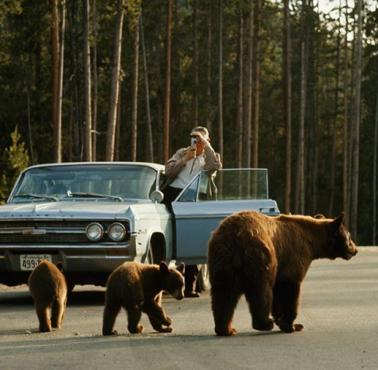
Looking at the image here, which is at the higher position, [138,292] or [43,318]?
[138,292]

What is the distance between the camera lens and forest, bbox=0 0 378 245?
62656 millimetres

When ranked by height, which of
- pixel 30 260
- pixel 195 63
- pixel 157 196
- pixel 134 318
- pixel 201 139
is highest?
pixel 195 63

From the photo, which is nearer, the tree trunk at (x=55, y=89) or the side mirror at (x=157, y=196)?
the side mirror at (x=157, y=196)

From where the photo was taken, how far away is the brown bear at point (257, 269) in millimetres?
12180

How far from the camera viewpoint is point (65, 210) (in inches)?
645

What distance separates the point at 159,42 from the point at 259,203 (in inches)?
2463

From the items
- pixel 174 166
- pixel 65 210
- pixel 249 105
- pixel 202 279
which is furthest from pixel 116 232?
pixel 249 105

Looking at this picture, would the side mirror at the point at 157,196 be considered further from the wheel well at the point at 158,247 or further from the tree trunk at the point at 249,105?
the tree trunk at the point at 249,105

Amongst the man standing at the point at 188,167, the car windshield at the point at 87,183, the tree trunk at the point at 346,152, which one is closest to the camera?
the car windshield at the point at 87,183

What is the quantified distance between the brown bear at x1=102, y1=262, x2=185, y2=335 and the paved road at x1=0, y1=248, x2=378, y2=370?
0.17 m

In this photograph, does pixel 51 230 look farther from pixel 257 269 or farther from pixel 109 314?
pixel 257 269

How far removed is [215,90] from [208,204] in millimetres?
65722

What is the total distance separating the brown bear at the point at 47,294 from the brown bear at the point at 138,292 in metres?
0.86

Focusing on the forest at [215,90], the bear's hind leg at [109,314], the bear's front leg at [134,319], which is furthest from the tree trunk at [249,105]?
the bear's hind leg at [109,314]
